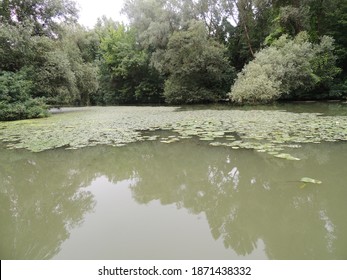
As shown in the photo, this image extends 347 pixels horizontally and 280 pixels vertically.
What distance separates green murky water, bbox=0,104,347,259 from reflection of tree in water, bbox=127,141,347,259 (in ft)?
0.03

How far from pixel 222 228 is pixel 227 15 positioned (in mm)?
22636

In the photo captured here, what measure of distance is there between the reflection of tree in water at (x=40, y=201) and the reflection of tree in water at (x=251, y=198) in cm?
79

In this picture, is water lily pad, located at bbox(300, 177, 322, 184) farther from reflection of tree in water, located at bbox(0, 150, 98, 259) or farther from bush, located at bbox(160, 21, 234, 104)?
bush, located at bbox(160, 21, 234, 104)

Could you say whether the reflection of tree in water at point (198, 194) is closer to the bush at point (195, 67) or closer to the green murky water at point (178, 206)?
the green murky water at point (178, 206)

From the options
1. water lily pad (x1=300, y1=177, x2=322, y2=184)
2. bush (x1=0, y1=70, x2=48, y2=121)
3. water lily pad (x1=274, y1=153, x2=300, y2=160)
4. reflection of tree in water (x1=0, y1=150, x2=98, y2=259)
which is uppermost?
bush (x1=0, y1=70, x2=48, y2=121)

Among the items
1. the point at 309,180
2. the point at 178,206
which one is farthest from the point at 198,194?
the point at 309,180

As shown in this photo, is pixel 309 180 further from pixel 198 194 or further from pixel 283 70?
pixel 283 70

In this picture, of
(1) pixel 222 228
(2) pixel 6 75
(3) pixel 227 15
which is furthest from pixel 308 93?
(1) pixel 222 228

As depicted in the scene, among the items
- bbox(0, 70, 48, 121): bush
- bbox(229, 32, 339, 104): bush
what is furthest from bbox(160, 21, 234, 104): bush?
bbox(0, 70, 48, 121): bush

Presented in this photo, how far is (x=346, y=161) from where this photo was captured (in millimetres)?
A: 4090

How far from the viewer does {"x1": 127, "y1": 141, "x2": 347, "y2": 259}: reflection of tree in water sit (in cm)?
215

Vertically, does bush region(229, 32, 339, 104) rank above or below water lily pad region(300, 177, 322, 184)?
above

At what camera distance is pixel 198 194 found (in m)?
3.24

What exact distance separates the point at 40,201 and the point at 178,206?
1588mm
